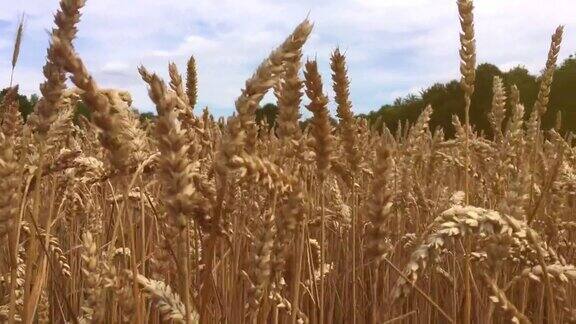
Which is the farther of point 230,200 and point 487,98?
point 487,98

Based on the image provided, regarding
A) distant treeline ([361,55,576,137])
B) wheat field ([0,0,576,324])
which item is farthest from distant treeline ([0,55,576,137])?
wheat field ([0,0,576,324])

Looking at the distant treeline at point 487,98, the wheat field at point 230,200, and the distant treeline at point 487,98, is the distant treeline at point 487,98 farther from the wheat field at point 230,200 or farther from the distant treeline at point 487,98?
the wheat field at point 230,200

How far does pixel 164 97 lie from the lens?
0.86 m

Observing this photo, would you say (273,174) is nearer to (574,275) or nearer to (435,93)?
(574,275)

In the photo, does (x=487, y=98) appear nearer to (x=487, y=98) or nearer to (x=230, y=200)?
(x=487, y=98)

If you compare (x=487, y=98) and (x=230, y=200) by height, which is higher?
(x=487, y=98)

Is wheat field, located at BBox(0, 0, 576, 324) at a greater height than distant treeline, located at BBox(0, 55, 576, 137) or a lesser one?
lesser

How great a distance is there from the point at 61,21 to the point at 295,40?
1.07 feet

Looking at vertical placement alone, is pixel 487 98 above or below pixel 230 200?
above

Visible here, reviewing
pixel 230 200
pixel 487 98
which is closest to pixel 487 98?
pixel 487 98

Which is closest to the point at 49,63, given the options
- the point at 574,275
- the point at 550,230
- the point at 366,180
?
the point at 574,275

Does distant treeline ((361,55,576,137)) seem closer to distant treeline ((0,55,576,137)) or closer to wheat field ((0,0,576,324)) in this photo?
distant treeline ((0,55,576,137))

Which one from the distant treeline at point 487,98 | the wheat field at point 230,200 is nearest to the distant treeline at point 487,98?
the distant treeline at point 487,98

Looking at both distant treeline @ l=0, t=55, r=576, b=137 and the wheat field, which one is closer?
the wheat field
